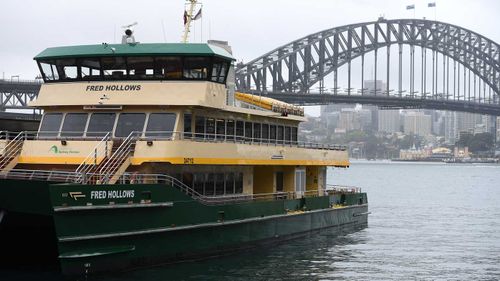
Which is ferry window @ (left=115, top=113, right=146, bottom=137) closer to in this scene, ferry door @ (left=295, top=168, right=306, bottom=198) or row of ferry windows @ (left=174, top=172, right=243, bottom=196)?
row of ferry windows @ (left=174, top=172, right=243, bottom=196)

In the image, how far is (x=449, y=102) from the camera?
142m

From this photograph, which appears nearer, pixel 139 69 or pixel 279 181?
pixel 139 69

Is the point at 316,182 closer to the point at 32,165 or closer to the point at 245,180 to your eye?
the point at 245,180

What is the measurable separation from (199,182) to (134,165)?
254 cm

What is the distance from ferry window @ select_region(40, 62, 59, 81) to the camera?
25.0m

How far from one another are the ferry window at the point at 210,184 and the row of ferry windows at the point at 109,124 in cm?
243

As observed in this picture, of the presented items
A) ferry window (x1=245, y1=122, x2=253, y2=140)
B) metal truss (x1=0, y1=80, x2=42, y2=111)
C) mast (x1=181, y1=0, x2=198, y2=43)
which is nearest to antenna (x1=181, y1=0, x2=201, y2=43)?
mast (x1=181, y1=0, x2=198, y2=43)

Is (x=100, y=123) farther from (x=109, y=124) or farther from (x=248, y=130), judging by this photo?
(x=248, y=130)

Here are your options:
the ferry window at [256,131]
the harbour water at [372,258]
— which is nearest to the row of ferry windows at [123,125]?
the ferry window at [256,131]

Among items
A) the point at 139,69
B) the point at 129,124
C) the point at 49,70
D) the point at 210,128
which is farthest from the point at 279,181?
the point at 49,70

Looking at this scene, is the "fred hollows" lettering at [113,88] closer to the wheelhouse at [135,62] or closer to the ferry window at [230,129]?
the wheelhouse at [135,62]

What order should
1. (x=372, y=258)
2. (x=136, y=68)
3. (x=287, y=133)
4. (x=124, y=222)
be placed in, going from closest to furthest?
(x=124, y=222)
(x=136, y=68)
(x=372, y=258)
(x=287, y=133)

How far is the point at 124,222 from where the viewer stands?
2078 cm

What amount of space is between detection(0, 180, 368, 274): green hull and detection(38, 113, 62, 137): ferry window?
2947 mm
